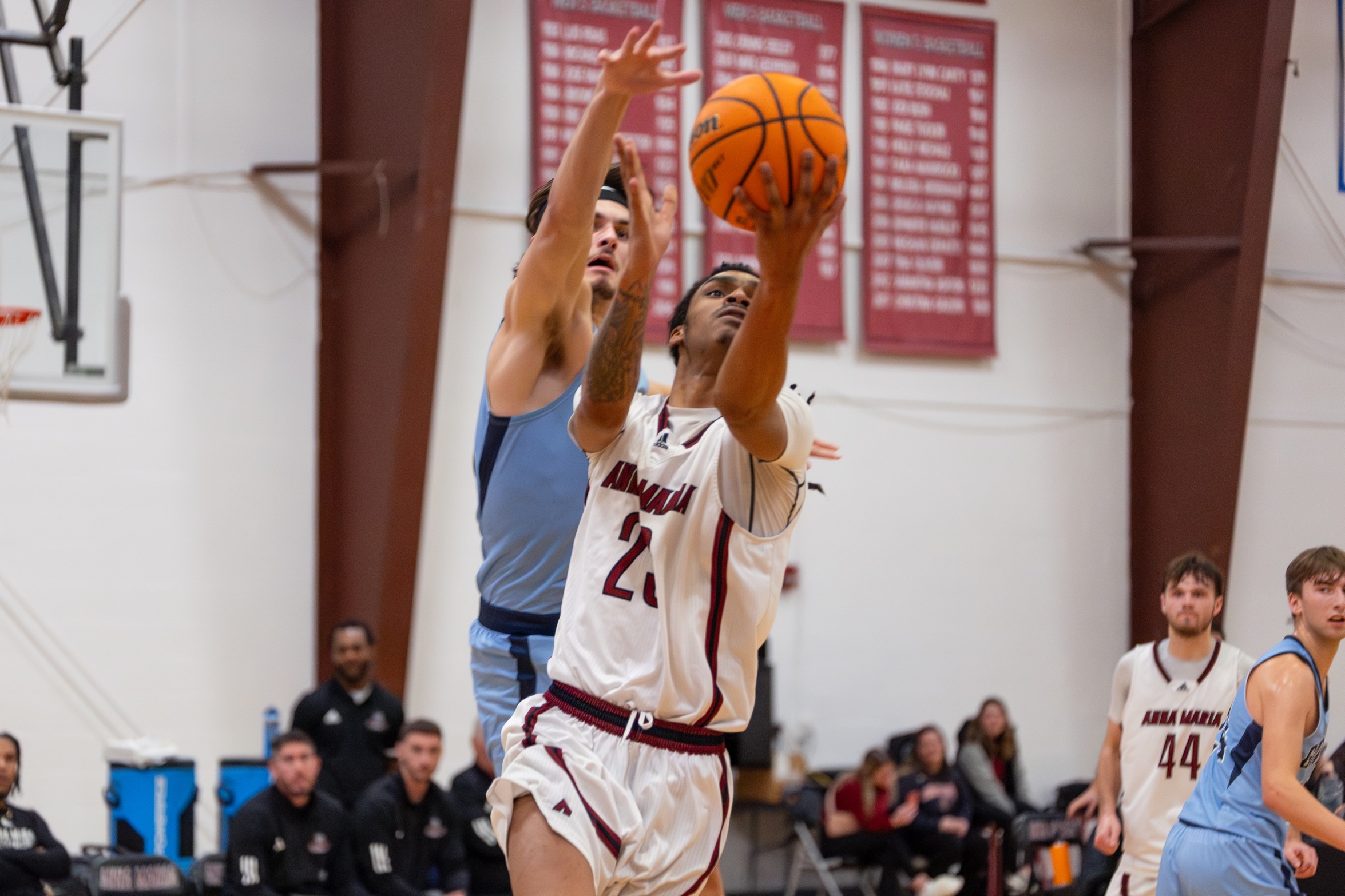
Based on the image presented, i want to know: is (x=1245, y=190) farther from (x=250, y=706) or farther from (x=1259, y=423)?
(x=250, y=706)

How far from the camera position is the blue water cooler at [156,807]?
846cm

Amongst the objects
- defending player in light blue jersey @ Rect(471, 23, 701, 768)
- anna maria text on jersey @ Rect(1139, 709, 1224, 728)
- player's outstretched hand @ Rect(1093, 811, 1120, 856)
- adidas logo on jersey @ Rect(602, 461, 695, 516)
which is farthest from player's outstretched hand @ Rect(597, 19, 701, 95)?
player's outstretched hand @ Rect(1093, 811, 1120, 856)

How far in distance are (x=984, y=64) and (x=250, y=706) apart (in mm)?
8066

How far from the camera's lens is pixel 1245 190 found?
11711 millimetres

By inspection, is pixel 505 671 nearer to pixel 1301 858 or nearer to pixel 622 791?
pixel 622 791

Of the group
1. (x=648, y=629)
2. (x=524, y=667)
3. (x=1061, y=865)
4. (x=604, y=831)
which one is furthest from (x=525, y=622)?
(x=1061, y=865)

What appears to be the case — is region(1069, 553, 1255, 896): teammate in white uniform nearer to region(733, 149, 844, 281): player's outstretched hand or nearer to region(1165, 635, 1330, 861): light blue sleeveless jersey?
region(1165, 635, 1330, 861): light blue sleeveless jersey

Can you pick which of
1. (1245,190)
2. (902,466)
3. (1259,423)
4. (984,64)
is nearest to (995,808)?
(902,466)

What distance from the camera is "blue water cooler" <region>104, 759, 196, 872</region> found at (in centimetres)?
846

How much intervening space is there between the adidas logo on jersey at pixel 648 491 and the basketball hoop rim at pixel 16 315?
5.06 metres

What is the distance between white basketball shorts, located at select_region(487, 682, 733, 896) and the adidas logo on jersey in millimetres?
449

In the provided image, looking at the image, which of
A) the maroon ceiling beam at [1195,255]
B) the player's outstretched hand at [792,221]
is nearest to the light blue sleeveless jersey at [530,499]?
the player's outstretched hand at [792,221]

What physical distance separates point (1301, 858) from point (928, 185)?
8.32 meters

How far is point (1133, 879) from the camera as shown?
6383 millimetres
